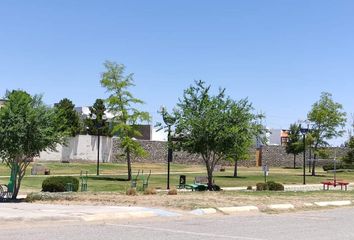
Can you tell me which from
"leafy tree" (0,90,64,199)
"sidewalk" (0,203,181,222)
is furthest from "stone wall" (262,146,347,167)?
"sidewalk" (0,203,181,222)

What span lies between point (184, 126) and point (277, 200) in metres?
11.8

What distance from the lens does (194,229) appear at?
1326cm

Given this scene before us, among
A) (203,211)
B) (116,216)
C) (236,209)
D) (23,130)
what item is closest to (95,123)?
(23,130)

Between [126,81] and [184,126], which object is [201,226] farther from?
[126,81]

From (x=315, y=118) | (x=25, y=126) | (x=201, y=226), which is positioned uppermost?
(x=315, y=118)

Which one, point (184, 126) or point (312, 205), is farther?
point (184, 126)

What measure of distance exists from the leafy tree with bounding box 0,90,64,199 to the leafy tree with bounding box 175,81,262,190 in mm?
8847

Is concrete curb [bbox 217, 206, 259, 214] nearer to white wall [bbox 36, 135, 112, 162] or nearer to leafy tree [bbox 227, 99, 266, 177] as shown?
leafy tree [bbox 227, 99, 266, 177]

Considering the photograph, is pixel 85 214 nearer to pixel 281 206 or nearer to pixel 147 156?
pixel 281 206

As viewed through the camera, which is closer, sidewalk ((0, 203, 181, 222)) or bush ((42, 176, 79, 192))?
sidewalk ((0, 203, 181, 222))

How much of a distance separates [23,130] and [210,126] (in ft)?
35.8

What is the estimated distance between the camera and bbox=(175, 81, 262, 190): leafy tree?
32156mm

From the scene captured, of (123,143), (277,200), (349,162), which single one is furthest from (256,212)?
(349,162)

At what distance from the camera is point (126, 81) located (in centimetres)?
5094
